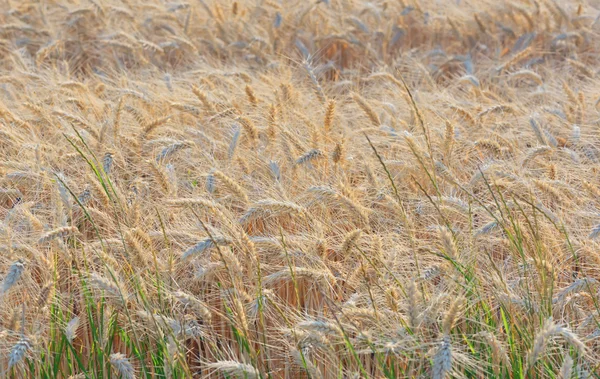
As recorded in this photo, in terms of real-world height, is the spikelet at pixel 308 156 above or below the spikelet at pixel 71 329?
above

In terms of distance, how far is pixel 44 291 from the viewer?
167 centimetres

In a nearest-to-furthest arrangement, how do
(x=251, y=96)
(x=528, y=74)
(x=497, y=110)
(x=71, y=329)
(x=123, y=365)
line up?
1. (x=123, y=365)
2. (x=71, y=329)
3. (x=251, y=96)
4. (x=497, y=110)
5. (x=528, y=74)

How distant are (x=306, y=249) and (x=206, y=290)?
317mm

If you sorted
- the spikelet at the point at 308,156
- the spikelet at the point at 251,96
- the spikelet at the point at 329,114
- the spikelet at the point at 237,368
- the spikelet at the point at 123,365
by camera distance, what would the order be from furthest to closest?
the spikelet at the point at 251,96
the spikelet at the point at 329,114
the spikelet at the point at 308,156
the spikelet at the point at 123,365
the spikelet at the point at 237,368

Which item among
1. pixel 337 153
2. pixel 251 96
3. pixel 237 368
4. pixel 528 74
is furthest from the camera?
pixel 528 74

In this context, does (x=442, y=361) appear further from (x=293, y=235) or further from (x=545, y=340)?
(x=293, y=235)

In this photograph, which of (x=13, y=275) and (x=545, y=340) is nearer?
(x=545, y=340)

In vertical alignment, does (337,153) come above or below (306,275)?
above

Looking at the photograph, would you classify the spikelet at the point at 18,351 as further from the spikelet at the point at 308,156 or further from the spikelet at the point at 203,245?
the spikelet at the point at 308,156

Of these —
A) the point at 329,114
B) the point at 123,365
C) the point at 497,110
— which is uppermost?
the point at 329,114

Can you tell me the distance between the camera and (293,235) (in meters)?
1.95

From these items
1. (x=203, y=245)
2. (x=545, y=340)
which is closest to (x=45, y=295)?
(x=203, y=245)

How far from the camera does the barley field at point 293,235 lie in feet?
5.19

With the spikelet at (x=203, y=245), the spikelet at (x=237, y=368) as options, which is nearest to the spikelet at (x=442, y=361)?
the spikelet at (x=237, y=368)
